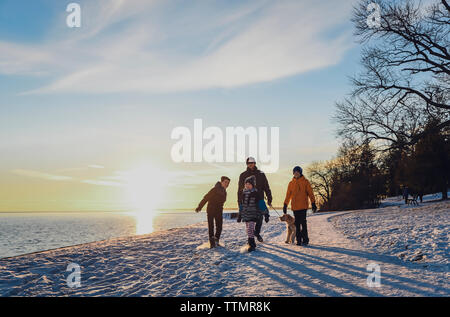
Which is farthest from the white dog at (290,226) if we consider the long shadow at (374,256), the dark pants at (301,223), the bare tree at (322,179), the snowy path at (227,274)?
the bare tree at (322,179)

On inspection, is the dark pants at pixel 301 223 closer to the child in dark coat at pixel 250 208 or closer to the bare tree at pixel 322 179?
the child in dark coat at pixel 250 208

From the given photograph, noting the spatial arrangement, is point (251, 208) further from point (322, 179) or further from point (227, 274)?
point (322, 179)

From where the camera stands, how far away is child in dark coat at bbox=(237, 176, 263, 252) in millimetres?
9266

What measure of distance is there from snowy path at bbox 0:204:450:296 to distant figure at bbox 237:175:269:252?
537mm

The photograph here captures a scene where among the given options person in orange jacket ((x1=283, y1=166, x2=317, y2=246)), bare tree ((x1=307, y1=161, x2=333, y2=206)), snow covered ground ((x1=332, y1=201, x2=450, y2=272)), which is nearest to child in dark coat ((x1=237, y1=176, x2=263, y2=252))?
person in orange jacket ((x1=283, y1=166, x2=317, y2=246))

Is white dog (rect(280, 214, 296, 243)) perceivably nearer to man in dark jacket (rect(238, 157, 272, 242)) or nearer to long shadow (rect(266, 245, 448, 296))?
Answer: man in dark jacket (rect(238, 157, 272, 242))

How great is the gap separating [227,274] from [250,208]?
2873 millimetres

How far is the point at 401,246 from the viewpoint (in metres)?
8.95

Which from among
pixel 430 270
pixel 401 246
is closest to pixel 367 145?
pixel 401 246

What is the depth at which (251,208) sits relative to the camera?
30.6 feet

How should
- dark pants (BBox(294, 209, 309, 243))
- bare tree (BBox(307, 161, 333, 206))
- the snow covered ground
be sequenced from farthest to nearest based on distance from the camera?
bare tree (BBox(307, 161, 333, 206)) → dark pants (BBox(294, 209, 309, 243)) → the snow covered ground

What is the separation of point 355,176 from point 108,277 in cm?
5058

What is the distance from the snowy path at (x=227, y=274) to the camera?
5.48m
